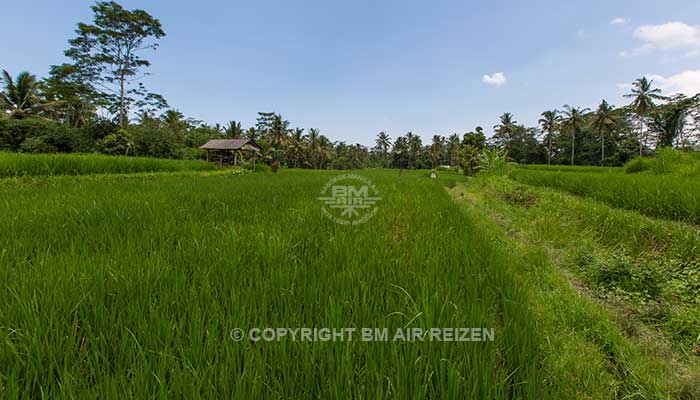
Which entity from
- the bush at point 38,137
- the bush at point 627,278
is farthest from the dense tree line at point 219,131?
the bush at point 627,278

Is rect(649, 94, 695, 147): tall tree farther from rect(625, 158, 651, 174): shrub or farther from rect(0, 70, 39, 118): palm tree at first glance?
rect(0, 70, 39, 118): palm tree

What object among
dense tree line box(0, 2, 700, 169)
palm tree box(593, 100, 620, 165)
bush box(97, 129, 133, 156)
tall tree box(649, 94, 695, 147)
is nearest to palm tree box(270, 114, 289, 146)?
dense tree line box(0, 2, 700, 169)

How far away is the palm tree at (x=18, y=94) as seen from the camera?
23.3 metres

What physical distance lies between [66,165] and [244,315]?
1015cm

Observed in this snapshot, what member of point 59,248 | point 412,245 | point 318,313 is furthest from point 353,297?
point 59,248

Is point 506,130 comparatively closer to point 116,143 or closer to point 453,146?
point 453,146

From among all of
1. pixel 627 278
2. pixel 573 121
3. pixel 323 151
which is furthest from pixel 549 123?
pixel 627 278

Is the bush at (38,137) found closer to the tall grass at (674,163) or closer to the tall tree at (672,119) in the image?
the tall grass at (674,163)

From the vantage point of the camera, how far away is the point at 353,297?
1.38 metres

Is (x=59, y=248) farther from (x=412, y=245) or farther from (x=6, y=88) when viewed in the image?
(x=6, y=88)

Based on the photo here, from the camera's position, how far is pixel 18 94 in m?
23.4

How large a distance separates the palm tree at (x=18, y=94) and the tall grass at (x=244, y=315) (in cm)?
3485

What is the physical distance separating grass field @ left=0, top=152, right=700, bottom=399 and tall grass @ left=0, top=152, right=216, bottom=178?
18.2 ft
